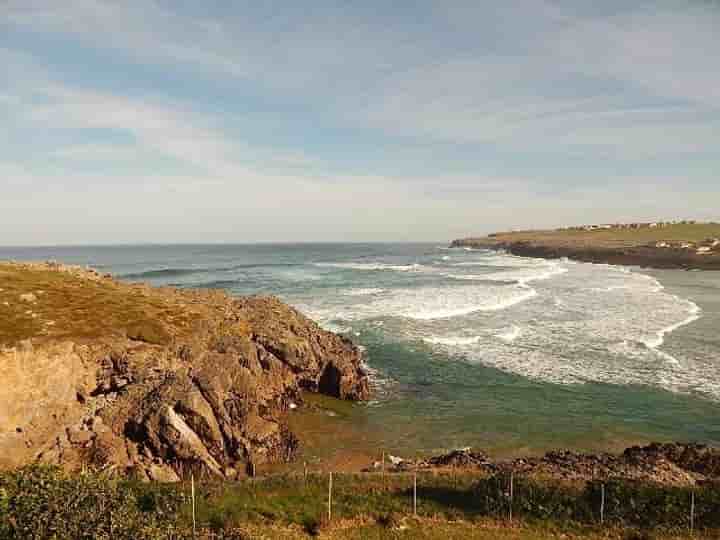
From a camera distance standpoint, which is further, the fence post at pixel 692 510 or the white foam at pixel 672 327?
the white foam at pixel 672 327

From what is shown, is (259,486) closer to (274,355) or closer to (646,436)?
(274,355)

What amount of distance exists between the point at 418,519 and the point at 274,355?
1938 cm

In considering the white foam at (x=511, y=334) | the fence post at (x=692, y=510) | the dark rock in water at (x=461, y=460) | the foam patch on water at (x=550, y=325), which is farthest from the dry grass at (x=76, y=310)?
the white foam at (x=511, y=334)

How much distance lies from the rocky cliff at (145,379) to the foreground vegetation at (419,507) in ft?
16.9

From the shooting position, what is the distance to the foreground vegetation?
16156 mm

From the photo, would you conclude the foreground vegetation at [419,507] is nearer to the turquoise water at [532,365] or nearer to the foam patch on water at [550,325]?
the turquoise water at [532,365]

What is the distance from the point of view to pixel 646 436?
27891 millimetres

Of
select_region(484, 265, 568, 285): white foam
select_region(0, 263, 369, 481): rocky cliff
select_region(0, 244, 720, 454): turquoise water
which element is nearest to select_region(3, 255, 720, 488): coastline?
select_region(0, 263, 369, 481): rocky cliff

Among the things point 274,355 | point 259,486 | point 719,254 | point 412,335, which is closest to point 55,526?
point 259,486

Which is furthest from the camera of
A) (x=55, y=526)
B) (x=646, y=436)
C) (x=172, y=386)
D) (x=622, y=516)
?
(x=646, y=436)

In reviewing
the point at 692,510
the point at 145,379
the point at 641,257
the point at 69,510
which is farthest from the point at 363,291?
the point at 641,257

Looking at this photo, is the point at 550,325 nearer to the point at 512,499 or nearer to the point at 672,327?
the point at 672,327

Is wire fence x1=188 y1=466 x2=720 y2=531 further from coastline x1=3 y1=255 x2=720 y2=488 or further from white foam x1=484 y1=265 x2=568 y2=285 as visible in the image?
white foam x1=484 y1=265 x2=568 y2=285

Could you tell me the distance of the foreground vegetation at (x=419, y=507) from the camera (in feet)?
53.0
